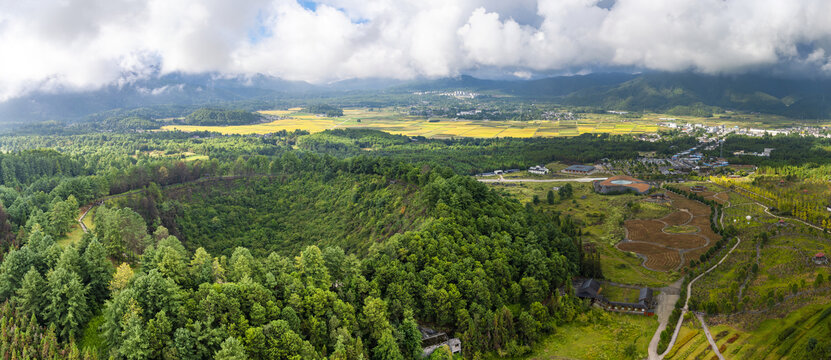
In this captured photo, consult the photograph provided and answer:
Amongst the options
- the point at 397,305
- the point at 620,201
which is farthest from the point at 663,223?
the point at 397,305

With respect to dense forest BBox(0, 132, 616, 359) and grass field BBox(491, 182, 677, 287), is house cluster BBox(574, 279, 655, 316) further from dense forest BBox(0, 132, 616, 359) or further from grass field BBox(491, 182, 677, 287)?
grass field BBox(491, 182, 677, 287)

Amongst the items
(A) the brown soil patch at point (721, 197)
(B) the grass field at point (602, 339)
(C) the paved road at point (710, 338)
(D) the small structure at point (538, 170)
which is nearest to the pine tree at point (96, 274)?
(B) the grass field at point (602, 339)

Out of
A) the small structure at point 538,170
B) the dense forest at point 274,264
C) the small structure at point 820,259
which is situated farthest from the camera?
the small structure at point 538,170

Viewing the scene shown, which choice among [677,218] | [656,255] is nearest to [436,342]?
[656,255]

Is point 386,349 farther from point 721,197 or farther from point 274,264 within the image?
point 721,197

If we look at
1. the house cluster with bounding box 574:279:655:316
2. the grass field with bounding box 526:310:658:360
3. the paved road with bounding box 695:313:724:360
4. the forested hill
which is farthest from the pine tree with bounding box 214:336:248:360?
the paved road with bounding box 695:313:724:360

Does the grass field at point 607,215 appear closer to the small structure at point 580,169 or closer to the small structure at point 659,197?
the small structure at point 659,197
